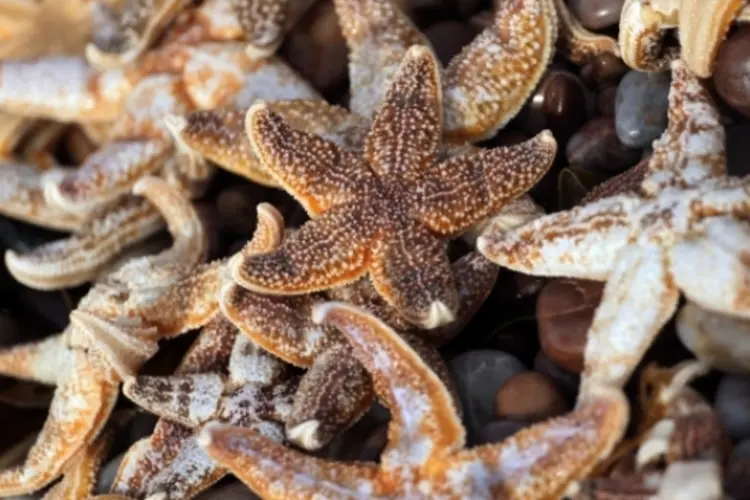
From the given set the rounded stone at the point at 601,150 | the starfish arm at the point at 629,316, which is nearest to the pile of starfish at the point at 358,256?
the starfish arm at the point at 629,316

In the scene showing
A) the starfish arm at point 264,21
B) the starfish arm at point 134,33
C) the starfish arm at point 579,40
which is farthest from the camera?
the starfish arm at point 134,33

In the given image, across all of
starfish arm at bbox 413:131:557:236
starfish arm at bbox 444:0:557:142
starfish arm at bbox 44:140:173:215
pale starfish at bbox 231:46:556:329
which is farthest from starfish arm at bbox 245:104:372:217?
starfish arm at bbox 44:140:173:215

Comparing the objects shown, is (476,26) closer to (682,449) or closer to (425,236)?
(425,236)

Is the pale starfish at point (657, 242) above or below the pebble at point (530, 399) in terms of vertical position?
above

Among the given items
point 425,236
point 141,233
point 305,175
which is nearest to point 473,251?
point 425,236

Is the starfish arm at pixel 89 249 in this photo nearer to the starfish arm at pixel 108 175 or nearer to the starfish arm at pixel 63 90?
the starfish arm at pixel 108 175

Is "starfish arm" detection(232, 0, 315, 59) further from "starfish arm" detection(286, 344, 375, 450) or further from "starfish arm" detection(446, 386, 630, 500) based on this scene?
"starfish arm" detection(446, 386, 630, 500)

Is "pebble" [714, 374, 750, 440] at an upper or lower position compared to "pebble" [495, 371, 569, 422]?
upper
